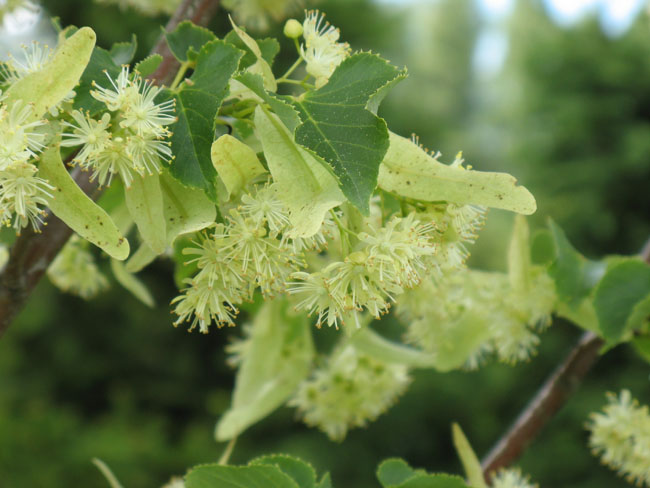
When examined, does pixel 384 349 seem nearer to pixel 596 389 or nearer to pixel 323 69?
pixel 323 69

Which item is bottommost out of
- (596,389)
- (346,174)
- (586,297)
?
(596,389)

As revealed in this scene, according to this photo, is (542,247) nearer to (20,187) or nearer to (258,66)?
(258,66)

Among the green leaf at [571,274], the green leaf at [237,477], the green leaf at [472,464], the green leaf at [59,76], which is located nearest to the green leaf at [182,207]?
the green leaf at [59,76]

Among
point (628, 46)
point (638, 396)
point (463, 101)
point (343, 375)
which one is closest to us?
point (343, 375)

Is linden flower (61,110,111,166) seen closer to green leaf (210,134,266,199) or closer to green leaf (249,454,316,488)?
green leaf (210,134,266,199)

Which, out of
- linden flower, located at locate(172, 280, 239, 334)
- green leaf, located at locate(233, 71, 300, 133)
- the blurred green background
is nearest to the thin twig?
linden flower, located at locate(172, 280, 239, 334)

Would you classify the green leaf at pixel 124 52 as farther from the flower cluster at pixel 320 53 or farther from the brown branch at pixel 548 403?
the brown branch at pixel 548 403

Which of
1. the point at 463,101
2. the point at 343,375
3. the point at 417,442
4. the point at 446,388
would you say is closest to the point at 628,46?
the point at 446,388
